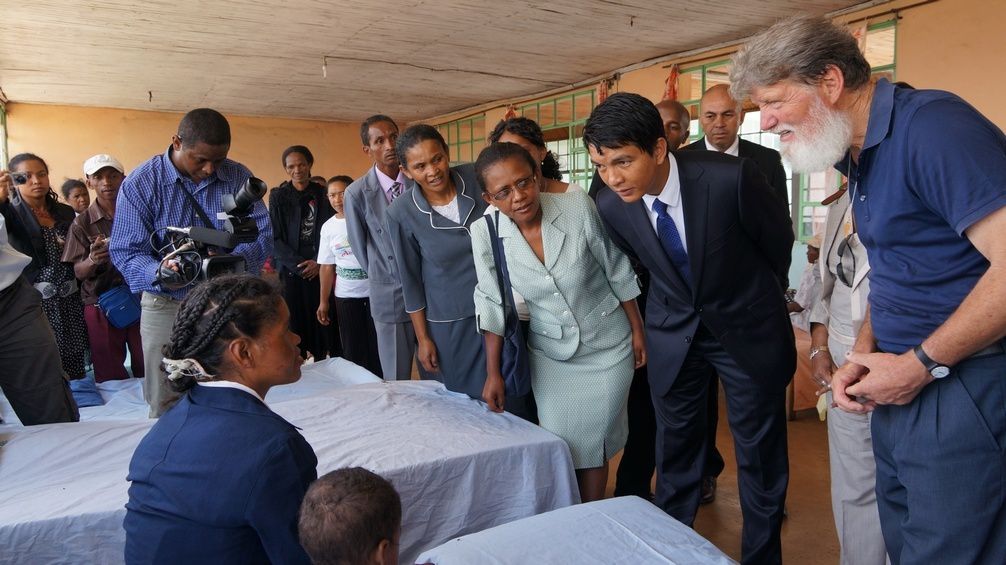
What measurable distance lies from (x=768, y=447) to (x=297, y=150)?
427cm

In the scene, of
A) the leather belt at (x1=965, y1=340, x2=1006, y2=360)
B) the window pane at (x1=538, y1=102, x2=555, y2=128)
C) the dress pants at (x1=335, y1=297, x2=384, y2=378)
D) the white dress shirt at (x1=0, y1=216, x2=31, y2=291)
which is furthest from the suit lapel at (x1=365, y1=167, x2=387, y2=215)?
the window pane at (x1=538, y1=102, x2=555, y2=128)

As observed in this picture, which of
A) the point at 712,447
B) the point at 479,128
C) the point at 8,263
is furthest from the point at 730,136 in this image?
the point at 479,128

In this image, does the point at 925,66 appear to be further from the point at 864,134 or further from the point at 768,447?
the point at 864,134

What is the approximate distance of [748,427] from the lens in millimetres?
2115

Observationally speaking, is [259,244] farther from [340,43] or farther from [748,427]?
[340,43]

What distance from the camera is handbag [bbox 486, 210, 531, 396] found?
7.73 feet

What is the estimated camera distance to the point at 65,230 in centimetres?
468

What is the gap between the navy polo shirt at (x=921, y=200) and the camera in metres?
1.15

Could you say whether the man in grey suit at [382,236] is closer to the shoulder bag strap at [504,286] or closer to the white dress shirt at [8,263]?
the shoulder bag strap at [504,286]

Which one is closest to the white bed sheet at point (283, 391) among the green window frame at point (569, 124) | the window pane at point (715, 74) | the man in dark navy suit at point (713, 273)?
the man in dark navy suit at point (713, 273)

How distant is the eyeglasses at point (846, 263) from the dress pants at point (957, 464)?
2.52 feet

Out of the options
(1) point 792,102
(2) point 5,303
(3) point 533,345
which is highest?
(1) point 792,102

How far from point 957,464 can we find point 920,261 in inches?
15.1

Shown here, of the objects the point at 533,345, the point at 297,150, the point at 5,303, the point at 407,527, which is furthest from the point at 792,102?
the point at 297,150
